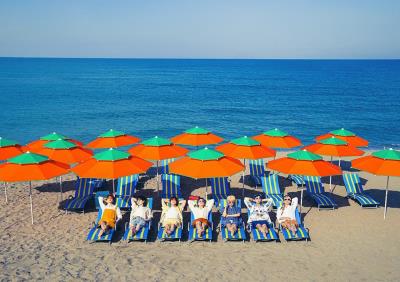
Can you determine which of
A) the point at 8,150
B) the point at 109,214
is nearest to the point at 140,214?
the point at 109,214

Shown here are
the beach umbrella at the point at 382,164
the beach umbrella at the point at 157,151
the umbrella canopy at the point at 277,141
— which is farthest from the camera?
the umbrella canopy at the point at 277,141

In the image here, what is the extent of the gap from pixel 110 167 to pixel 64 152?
8.82 feet

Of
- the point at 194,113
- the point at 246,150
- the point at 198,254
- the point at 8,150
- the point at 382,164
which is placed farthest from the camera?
the point at 194,113

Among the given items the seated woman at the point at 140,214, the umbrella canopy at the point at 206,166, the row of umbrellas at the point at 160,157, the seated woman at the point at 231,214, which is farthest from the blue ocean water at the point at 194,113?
the seated woman at the point at 140,214

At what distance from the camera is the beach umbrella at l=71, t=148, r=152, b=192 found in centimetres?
1006

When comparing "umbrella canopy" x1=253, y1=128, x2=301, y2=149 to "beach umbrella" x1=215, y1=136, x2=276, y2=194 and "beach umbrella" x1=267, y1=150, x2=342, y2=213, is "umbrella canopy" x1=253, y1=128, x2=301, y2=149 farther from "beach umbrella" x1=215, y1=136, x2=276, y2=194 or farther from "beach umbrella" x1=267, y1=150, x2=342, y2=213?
"beach umbrella" x1=267, y1=150, x2=342, y2=213

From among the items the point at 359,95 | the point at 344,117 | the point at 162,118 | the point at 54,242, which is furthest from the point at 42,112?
the point at 359,95

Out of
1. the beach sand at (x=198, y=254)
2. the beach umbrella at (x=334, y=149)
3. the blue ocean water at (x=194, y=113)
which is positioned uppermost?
the beach umbrella at (x=334, y=149)

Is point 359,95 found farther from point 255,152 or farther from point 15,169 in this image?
point 15,169

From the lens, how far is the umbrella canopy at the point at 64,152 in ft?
39.0

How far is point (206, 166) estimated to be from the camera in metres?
10.3

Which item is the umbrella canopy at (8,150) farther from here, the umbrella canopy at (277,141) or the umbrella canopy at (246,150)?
the umbrella canopy at (277,141)

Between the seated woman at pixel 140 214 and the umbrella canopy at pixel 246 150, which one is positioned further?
the umbrella canopy at pixel 246 150

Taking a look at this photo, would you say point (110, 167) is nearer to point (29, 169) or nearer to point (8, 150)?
point (29, 169)
